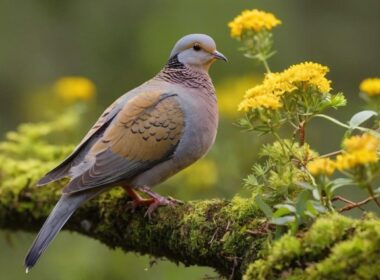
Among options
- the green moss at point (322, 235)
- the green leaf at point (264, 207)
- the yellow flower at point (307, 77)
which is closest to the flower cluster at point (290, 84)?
the yellow flower at point (307, 77)

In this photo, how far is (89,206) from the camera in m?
4.46

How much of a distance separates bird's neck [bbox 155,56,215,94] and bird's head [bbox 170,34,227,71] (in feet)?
0.15

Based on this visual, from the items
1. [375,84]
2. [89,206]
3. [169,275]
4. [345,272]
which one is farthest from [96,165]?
[345,272]

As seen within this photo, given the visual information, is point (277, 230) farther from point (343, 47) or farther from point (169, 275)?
point (343, 47)

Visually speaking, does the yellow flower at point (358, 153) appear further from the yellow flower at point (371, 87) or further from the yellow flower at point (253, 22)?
the yellow flower at point (253, 22)

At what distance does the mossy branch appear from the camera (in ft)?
8.43

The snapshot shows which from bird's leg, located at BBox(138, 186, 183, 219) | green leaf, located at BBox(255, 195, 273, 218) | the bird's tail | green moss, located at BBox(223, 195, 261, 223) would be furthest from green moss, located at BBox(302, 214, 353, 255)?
the bird's tail

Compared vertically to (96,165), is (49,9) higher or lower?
higher

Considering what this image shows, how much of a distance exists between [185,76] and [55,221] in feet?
4.47

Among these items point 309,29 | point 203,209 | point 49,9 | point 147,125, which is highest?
point 309,29

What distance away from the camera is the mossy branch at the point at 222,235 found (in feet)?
8.43

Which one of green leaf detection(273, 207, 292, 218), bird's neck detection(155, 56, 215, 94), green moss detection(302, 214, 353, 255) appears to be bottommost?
green moss detection(302, 214, 353, 255)

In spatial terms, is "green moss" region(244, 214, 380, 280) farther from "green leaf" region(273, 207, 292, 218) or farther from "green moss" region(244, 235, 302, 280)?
"green leaf" region(273, 207, 292, 218)

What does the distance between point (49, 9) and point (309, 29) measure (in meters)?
3.14
